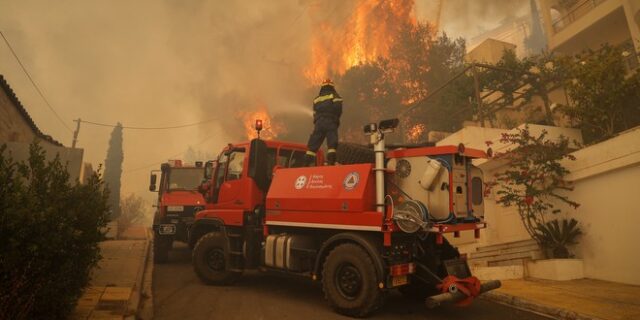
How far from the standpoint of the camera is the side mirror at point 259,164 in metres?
7.71

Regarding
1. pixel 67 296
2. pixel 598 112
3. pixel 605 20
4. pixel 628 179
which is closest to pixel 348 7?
pixel 605 20

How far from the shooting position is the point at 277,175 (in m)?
7.18

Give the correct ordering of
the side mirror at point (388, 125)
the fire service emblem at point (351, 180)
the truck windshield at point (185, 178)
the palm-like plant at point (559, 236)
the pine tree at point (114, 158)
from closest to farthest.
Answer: the side mirror at point (388, 125), the fire service emblem at point (351, 180), the palm-like plant at point (559, 236), the truck windshield at point (185, 178), the pine tree at point (114, 158)

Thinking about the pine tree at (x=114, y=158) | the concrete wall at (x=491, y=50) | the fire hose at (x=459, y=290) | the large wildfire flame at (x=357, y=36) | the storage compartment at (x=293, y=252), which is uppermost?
the large wildfire flame at (x=357, y=36)

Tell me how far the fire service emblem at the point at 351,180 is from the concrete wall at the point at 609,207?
621 cm

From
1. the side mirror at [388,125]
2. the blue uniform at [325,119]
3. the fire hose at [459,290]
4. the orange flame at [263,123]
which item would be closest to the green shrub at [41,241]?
the blue uniform at [325,119]

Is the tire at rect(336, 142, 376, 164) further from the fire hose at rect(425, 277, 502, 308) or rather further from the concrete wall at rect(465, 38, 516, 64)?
the concrete wall at rect(465, 38, 516, 64)

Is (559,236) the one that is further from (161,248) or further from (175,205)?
(161,248)

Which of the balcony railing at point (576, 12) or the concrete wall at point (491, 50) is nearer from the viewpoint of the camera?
the balcony railing at point (576, 12)

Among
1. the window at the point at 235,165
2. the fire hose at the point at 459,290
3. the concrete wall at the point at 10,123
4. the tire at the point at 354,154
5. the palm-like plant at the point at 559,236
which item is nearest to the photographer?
the fire hose at the point at 459,290

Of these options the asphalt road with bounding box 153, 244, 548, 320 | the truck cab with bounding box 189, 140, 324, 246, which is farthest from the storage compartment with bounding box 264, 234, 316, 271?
the truck cab with bounding box 189, 140, 324, 246

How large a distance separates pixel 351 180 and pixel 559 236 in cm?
621

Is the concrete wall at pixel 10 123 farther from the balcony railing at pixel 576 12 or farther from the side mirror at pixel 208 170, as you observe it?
the balcony railing at pixel 576 12

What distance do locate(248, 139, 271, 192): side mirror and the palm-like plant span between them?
267 inches
